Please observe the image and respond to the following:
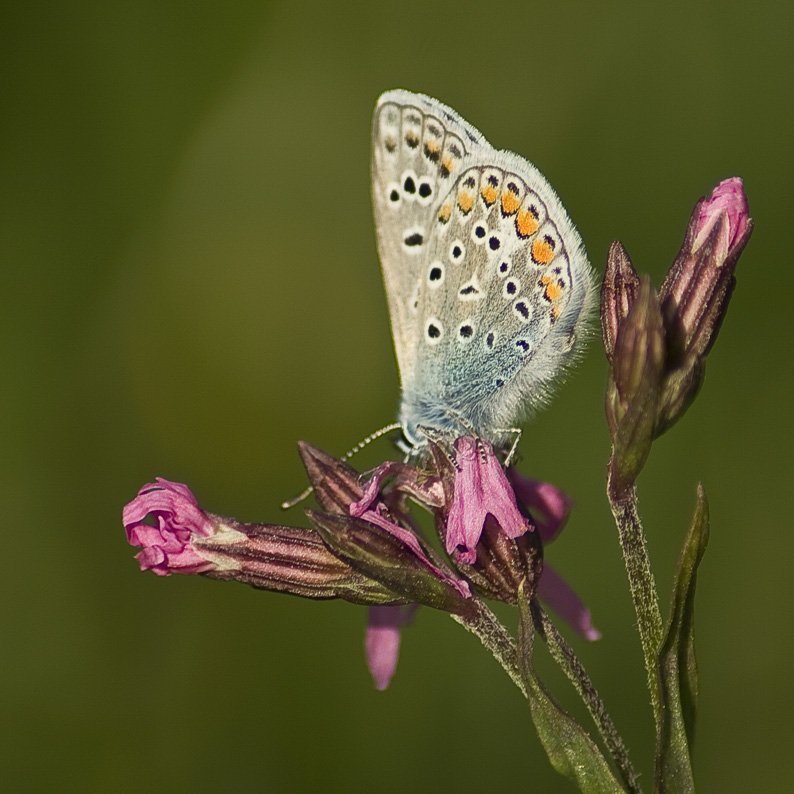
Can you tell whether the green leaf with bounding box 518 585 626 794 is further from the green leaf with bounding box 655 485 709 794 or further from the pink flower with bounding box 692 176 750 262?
the pink flower with bounding box 692 176 750 262

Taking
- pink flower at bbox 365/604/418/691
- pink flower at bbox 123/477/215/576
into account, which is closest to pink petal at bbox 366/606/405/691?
pink flower at bbox 365/604/418/691

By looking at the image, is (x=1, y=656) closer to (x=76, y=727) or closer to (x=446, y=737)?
(x=76, y=727)

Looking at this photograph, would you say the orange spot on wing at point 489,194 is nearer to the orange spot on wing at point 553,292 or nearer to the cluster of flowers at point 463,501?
the orange spot on wing at point 553,292

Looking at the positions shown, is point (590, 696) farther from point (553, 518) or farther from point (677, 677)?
point (553, 518)

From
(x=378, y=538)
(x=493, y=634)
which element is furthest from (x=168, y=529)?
(x=493, y=634)

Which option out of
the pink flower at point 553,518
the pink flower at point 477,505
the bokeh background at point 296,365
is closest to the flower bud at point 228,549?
the pink flower at point 477,505

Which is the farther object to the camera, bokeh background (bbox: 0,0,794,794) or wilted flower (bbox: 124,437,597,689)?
bokeh background (bbox: 0,0,794,794)
